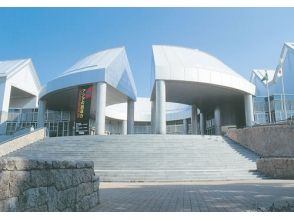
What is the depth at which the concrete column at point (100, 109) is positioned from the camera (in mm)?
29172

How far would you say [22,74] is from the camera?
4578cm

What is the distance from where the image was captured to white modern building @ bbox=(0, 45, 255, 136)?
1175 inches

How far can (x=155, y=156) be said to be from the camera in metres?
17.9

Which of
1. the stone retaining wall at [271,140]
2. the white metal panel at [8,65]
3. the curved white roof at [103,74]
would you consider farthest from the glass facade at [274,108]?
the white metal panel at [8,65]

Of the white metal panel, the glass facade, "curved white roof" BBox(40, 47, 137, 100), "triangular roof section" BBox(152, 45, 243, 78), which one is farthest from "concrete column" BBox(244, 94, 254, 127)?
the white metal panel

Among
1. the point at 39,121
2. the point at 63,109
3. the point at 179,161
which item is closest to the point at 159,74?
the point at 179,161

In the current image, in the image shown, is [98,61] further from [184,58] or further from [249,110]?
[249,110]

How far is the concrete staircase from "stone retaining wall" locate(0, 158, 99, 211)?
837cm

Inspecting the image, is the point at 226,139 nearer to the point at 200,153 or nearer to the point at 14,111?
the point at 200,153

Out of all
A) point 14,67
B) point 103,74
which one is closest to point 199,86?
point 103,74

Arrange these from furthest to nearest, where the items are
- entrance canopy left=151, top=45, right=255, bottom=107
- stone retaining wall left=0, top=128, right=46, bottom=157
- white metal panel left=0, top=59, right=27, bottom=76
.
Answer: white metal panel left=0, top=59, right=27, bottom=76
entrance canopy left=151, top=45, right=255, bottom=107
stone retaining wall left=0, top=128, right=46, bottom=157

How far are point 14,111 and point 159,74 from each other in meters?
26.2

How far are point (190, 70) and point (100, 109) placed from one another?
10267 millimetres

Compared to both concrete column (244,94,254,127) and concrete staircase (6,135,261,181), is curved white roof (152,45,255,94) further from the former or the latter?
concrete staircase (6,135,261,181)
